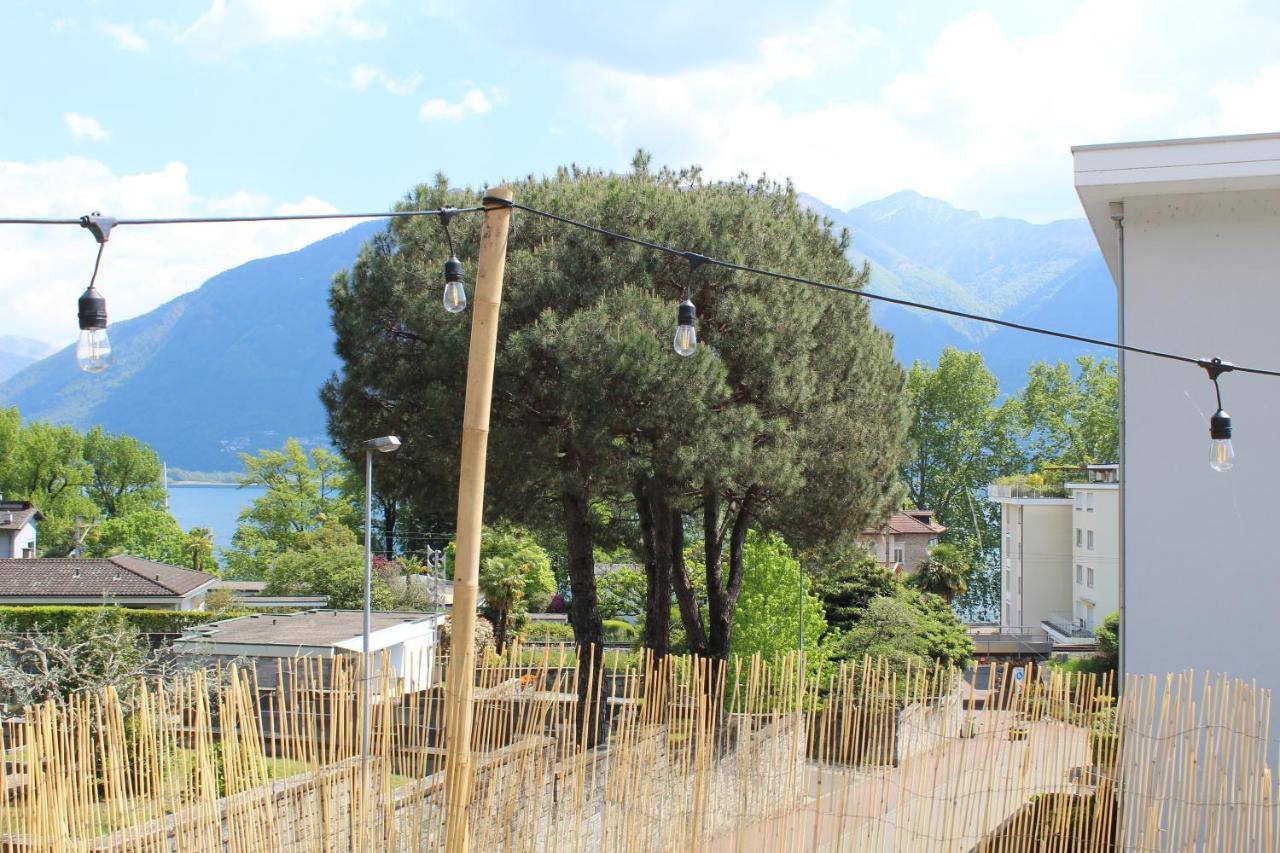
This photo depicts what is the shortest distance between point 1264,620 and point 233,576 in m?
43.0

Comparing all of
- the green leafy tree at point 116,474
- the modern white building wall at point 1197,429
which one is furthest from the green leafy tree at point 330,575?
the modern white building wall at point 1197,429

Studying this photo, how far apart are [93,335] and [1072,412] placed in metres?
48.6

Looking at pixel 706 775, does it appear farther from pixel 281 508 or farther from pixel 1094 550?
pixel 281 508

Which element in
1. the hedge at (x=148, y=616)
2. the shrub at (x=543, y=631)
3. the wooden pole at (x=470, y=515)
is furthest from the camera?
the shrub at (x=543, y=631)

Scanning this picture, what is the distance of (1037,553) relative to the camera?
38031 mm

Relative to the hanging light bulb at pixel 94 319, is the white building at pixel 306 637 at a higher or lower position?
lower

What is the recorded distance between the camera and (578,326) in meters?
11.5

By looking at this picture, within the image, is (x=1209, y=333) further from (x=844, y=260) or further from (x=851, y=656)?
(x=851, y=656)

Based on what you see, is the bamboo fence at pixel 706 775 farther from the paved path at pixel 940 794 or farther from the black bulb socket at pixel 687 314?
the black bulb socket at pixel 687 314

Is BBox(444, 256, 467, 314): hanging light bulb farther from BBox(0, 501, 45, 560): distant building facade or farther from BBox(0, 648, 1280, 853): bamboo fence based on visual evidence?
BBox(0, 501, 45, 560): distant building facade

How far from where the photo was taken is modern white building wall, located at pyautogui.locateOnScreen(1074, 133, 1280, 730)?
22.8 feet

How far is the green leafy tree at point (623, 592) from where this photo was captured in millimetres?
33688

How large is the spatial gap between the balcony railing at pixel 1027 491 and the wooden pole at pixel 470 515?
35967 mm

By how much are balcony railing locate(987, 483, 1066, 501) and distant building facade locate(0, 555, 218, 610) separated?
25716 millimetres
